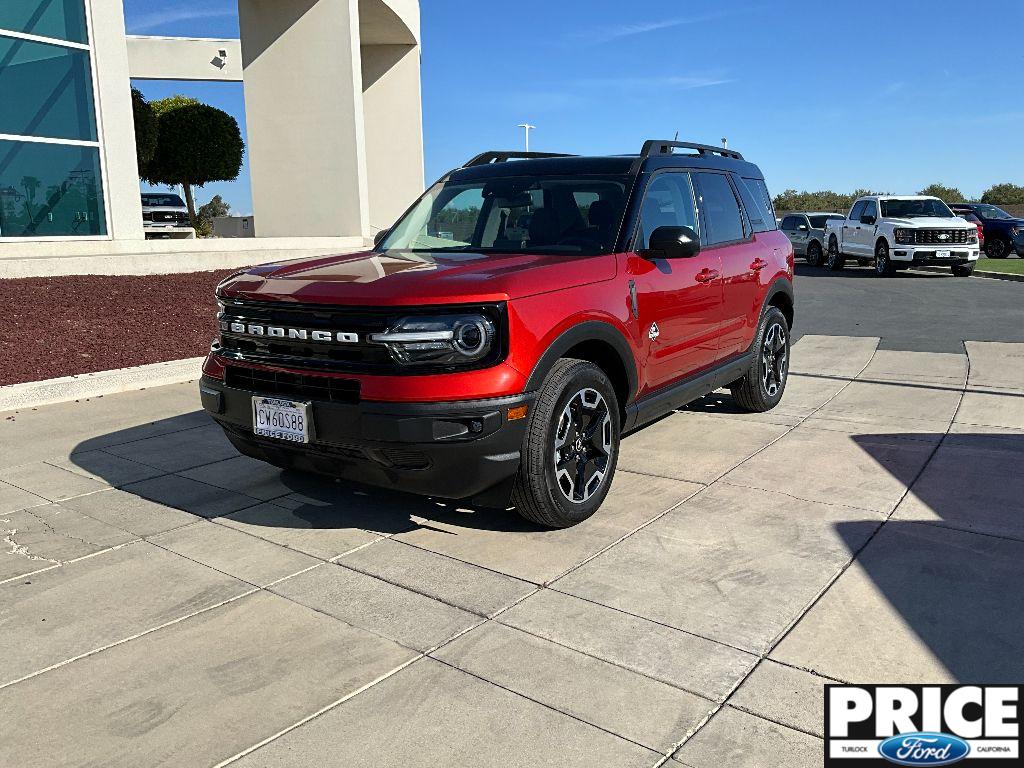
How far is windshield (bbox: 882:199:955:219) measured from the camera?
21.5 metres

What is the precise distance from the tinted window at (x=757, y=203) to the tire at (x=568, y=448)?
2.77m

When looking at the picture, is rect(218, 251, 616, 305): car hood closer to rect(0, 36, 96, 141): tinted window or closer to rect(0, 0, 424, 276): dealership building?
rect(0, 0, 424, 276): dealership building

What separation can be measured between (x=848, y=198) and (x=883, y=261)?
39.9m

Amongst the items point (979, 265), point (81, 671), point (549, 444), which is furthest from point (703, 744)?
point (979, 265)

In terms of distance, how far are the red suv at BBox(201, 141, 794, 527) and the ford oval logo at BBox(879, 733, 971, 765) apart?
1.87 meters

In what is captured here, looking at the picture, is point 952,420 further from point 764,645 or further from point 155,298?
point 155,298

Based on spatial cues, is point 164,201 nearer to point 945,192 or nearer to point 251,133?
point 251,133

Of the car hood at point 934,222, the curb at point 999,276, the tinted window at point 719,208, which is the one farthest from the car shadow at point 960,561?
the car hood at point 934,222

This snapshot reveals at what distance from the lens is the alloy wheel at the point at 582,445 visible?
13.9 feet

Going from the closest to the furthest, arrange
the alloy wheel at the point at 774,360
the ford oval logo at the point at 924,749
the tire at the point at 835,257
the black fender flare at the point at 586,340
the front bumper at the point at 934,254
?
1. the ford oval logo at the point at 924,749
2. the black fender flare at the point at 586,340
3. the alloy wheel at the point at 774,360
4. the front bumper at the point at 934,254
5. the tire at the point at 835,257

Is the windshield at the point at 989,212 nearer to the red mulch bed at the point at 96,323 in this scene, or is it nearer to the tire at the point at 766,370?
the tire at the point at 766,370

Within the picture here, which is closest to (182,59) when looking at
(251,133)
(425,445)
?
(251,133)

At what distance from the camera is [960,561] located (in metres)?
3.91

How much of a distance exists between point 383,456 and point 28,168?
11404mm
